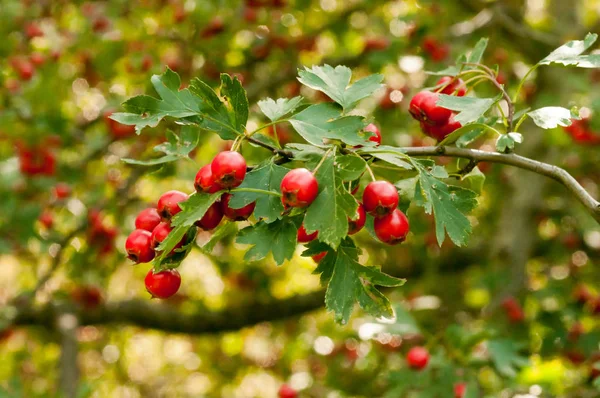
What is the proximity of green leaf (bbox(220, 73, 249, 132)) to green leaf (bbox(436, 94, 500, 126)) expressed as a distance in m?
0.42

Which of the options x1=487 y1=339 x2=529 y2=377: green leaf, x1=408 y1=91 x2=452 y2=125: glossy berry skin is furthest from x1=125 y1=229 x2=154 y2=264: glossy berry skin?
x1=487 y1=339 x2=529 y2=377: green leaf

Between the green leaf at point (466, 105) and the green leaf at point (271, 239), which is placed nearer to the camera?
the green leaf at point (271, 239)

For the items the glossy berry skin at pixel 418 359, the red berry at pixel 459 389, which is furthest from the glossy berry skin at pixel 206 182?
the red berry at pixel 459 389

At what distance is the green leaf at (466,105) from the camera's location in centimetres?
135

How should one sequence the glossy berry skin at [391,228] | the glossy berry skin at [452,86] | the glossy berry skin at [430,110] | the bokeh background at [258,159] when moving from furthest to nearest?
the bokeh background at [258,159] → the glossy berry skin at [452,86] → the glossy berry skin at [430,110] → the glossy berry skin at [391,228]

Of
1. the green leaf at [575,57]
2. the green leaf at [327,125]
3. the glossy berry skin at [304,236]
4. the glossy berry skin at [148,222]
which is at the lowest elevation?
the glossy berry skin at [304,236]

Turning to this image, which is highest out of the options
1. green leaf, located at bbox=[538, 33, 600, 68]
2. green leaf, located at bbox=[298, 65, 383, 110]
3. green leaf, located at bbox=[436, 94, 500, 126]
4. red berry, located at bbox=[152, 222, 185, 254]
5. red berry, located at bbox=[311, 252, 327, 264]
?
green leaf, located at bbox=[538, 33, 600, 68]

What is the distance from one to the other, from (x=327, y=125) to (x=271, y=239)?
0.85 ft

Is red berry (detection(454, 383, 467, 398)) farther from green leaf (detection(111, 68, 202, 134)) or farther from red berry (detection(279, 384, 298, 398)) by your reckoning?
green leaf (detection(111, 68, 202, 134))

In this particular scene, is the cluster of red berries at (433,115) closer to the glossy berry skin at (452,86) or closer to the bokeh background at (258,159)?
the glossy berry skin at (452,86)

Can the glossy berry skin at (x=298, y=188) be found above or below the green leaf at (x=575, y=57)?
below

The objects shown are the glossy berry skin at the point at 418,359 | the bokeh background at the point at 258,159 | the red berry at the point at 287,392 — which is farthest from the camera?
the red berry at the point at 287,392

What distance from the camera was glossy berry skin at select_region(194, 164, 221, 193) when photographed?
4.06 feet

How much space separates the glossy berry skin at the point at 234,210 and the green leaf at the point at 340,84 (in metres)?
0.29
